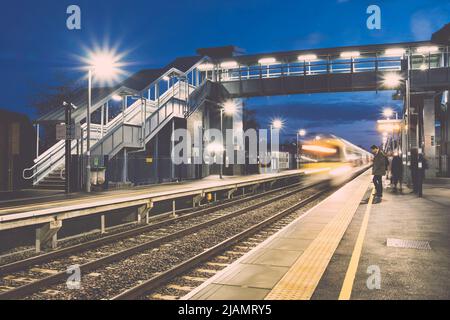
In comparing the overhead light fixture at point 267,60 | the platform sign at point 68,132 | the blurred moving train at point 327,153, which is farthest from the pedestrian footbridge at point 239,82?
the blurred moving train at point 327,153

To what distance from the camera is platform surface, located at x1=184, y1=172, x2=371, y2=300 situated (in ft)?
18.1

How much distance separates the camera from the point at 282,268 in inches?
268

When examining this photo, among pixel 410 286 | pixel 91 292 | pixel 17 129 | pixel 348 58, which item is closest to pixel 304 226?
pixel 410 286

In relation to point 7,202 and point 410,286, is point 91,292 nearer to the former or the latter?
point 410,286

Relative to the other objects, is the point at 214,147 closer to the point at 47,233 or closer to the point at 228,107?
the point at 228,107

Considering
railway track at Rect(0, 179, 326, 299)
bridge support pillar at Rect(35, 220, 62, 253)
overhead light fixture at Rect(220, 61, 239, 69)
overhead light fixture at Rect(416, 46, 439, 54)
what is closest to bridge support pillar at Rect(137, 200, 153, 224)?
railway track at Rect(0, 179, 326, 299)

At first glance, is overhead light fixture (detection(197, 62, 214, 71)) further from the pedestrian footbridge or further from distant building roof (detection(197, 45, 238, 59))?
distant building roof (detection(197, 45, 238, 59))

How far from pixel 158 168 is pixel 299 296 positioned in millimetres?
23784

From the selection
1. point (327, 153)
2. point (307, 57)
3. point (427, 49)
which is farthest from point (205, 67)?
point (427, 49)

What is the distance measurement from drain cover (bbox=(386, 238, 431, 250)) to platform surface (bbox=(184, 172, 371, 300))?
111 centimetres

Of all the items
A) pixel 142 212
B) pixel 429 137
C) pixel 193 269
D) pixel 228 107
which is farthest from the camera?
pixel 228 107

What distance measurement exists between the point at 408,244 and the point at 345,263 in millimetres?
2394
